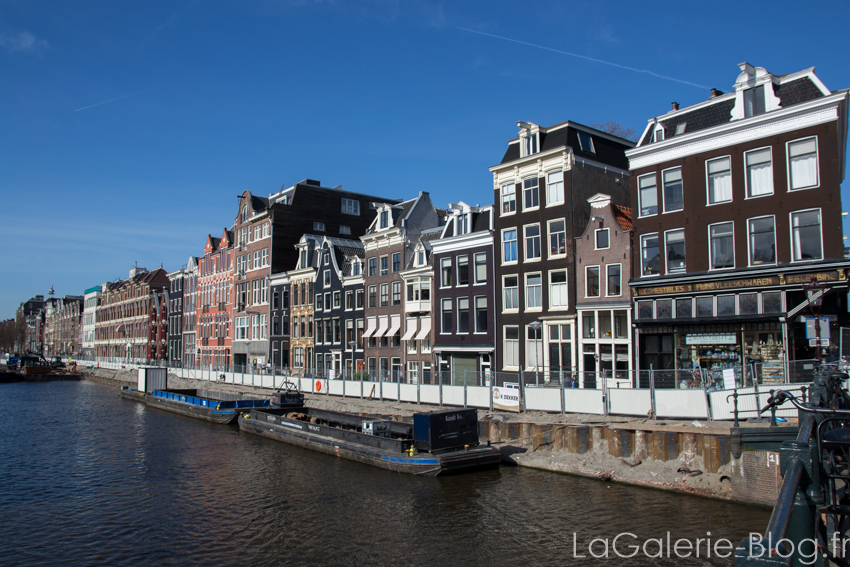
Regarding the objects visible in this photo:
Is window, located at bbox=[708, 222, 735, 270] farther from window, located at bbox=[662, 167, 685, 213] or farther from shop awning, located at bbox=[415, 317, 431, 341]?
shop awning, located at bbox=[415, 317, 431, 341]

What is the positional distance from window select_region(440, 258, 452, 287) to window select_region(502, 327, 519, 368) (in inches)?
264

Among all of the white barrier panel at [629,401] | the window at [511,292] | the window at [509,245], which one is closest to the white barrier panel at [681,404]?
the white barrier panel at [629,401]

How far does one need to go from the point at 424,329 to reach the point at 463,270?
6.15 meters

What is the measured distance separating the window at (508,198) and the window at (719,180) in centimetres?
1270

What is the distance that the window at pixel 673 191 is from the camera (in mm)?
32719

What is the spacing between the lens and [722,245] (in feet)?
101

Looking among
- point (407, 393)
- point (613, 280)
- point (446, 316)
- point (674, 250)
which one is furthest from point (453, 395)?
point (674, 250)

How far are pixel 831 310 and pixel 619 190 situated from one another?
54.2ft

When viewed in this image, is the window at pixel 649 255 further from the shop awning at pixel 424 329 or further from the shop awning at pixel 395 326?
the shop awning at pixel 395 326

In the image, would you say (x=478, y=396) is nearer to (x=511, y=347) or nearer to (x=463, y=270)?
(x=511, y=347)

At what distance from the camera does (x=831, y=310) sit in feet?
87.3

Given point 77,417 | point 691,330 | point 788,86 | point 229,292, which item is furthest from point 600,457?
point 229,292

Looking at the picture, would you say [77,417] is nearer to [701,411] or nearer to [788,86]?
[701,411]

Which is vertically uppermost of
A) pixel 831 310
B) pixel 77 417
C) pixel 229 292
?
pixel 229 292
